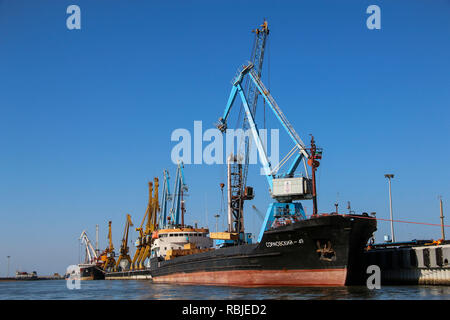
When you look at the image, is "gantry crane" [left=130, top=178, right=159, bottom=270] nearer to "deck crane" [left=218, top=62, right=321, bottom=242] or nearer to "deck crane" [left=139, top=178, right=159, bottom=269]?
"deck crane" [left=139, top=178, right=159, bottom=269]

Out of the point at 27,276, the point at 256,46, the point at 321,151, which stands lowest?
the point at 27,276

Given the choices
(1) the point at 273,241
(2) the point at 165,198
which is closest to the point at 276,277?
(1) the point at 273,241

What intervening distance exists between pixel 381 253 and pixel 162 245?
27.0m

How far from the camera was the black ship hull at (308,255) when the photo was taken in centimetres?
2977

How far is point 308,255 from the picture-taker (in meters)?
30.7

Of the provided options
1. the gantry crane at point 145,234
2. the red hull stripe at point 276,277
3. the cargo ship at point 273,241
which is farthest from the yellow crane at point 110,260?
the red hull stripe at point 276,277

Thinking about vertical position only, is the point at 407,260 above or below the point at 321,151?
below

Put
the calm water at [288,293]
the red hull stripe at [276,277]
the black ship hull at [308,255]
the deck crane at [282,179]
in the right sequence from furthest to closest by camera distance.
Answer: the deck crane at [282,179], the red hull stripe at [276,277], the black ship hull at [308,255], the calm water at [288,293]

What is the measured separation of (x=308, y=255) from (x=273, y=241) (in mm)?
2837

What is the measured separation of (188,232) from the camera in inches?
2162

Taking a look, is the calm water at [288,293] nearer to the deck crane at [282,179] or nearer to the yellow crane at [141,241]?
the deck crane at [282,179]
